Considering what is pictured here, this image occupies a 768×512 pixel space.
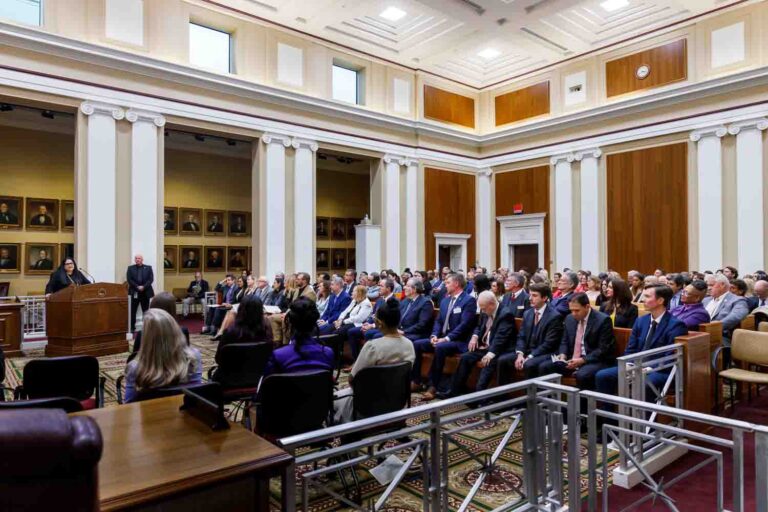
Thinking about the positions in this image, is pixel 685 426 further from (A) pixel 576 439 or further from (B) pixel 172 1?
(B) pixel 172 1

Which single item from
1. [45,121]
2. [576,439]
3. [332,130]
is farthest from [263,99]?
[576,439]

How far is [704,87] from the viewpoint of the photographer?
446 inches

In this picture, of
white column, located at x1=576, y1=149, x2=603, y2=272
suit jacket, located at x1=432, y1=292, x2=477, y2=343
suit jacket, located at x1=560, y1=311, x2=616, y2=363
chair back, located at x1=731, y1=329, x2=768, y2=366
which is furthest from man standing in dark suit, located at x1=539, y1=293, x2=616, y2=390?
white column, located at x1=576, y1=149, x2=603, y2=272

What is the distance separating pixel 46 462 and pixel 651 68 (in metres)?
14.9

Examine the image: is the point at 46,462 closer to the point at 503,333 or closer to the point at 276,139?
the point at 503,333

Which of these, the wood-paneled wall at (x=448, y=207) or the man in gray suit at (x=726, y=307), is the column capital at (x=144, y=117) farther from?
the man in gray suit at (x=726, y=307)

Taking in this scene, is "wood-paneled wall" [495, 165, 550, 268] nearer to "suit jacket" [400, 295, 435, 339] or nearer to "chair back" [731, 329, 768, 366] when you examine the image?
"suit jacket" [400, 295, 435, 339]

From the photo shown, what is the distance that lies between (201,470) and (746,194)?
42.6 feet

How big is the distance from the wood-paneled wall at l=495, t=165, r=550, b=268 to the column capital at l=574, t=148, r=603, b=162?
959 millimetres

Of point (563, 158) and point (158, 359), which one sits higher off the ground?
point (563, 158)

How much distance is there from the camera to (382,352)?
3.67 meters

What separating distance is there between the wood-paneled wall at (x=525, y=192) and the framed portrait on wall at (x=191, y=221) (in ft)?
30.7

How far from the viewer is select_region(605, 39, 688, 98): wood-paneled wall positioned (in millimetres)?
12133

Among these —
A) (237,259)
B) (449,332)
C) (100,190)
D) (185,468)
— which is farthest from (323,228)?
(185,468)
